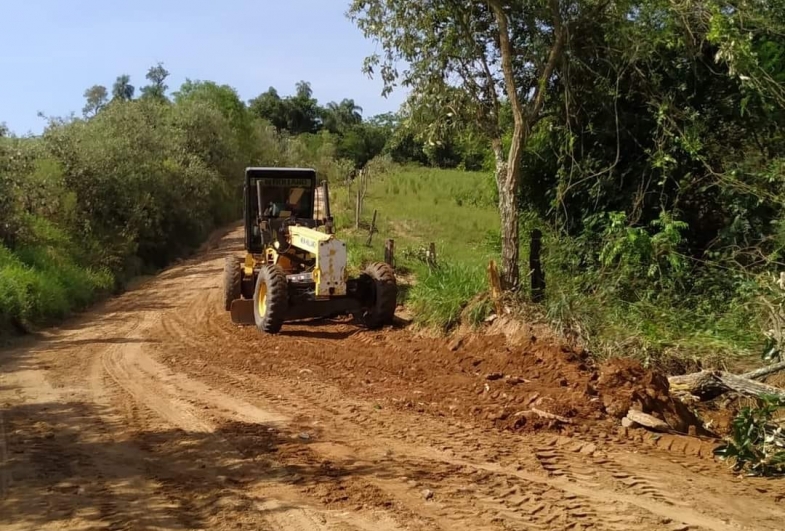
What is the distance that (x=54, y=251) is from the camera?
18266 mm

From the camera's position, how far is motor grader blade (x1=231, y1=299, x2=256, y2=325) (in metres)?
12.7

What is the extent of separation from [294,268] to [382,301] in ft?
6.61

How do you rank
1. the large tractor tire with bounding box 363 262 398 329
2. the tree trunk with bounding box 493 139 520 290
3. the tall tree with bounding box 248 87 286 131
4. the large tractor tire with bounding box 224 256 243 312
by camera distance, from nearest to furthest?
1. the tree trunk with bounding box 493 139 520 290
2. the large tractor tire with bounding box 363 262 398 329
3. the large tractor tire with bounding box 224 256 243 312
4. the tall tree with bounding box 248 87 286 131

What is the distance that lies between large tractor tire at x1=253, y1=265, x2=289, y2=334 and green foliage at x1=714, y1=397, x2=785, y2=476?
6.99 metres

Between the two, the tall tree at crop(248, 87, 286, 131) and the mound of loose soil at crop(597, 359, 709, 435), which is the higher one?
the tall tree at crop(248, 87, 286, 131)

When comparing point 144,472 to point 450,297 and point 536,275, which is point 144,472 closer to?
point 536,275

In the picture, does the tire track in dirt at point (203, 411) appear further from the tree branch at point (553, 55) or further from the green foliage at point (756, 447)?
the tree branch at point (553, 55)

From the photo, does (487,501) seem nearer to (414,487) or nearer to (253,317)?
(414,487)

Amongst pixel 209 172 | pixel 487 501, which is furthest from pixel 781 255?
pixel 209 172

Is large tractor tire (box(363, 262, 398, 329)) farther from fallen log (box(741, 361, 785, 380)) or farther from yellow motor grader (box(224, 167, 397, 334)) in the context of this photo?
fallen log (box(741, 361, 785, 380))

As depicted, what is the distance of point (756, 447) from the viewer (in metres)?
5.73

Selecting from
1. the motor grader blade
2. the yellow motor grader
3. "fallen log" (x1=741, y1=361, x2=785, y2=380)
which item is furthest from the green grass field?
"fallen log" (x1=741, y1=361, x2=785, y2=380)

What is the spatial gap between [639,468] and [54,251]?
16.2 metres

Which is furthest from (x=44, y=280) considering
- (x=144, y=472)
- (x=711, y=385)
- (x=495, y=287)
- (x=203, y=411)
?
(x=711, y=385)
